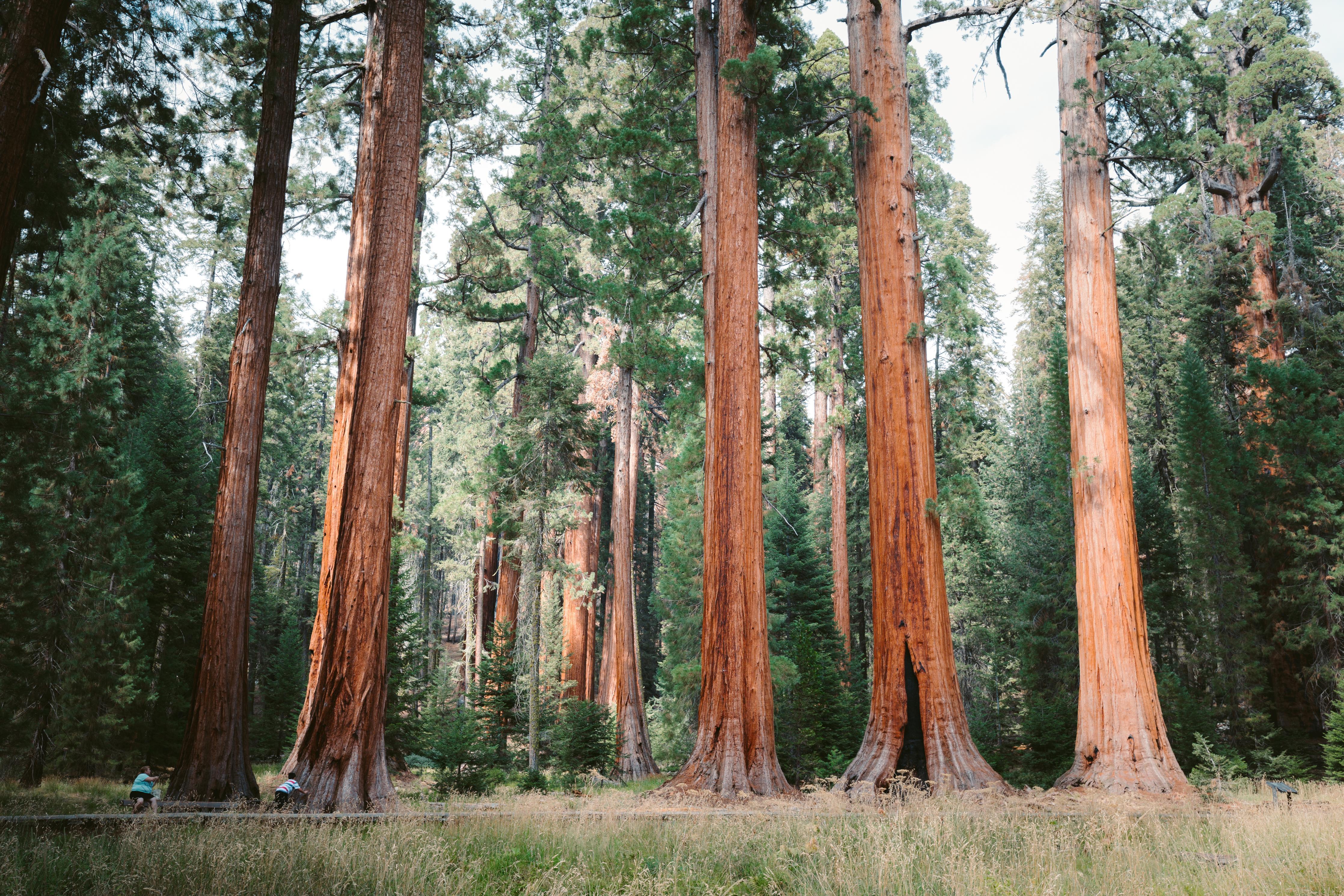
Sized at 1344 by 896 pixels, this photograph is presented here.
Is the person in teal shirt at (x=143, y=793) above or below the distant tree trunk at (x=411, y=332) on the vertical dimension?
below

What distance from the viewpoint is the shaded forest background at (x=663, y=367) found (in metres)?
11.1

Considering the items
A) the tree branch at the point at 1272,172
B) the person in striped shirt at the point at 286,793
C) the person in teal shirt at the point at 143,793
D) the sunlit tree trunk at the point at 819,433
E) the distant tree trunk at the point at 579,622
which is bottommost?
the person in teal shirt at the point at 143,793

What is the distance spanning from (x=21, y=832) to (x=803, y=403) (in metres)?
41.4

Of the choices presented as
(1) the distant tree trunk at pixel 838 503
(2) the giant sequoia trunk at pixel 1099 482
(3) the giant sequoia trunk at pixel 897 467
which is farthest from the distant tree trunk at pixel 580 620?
(2) the giant sequoia trunk at pixel 1099 482

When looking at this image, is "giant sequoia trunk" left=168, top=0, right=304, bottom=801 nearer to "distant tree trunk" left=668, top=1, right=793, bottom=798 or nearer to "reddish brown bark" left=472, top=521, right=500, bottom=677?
"distant tree trunk" left=668, top=1, right=793, bottom=798

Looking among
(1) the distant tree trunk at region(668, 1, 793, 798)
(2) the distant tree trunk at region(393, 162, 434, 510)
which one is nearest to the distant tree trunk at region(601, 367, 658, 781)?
(2) the distant tree trunk at region(393, 162, 434, 510)

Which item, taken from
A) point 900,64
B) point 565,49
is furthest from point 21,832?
point 565,49

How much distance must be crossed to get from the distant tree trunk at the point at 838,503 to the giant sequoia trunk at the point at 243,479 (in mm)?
15092

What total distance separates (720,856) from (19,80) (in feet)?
23.7

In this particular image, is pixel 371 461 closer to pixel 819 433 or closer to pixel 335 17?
pixel 335 17

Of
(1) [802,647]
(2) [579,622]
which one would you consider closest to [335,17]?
(1) [802,647]

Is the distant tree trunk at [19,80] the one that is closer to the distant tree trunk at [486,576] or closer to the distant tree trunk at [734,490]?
the distant tree trunk at [734,490]

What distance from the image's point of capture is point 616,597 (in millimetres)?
17641

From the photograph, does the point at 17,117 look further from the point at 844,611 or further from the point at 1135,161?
the point at 844,611
